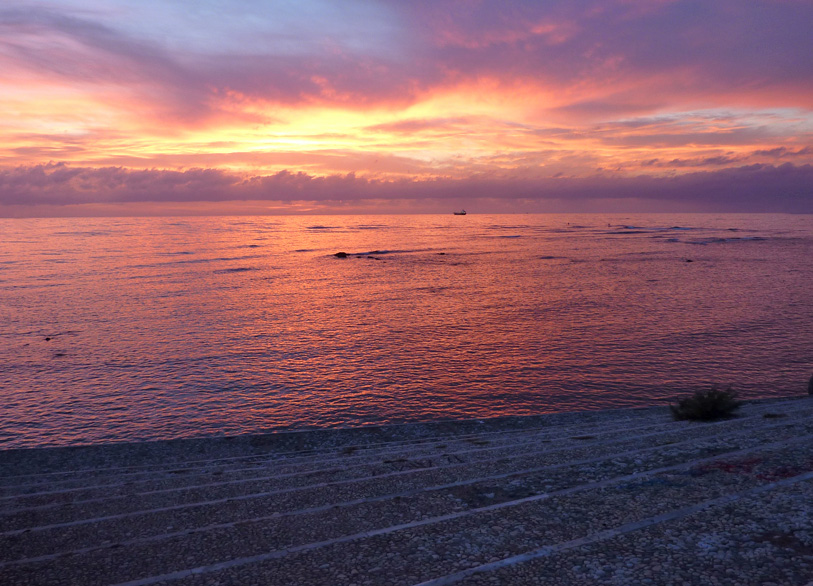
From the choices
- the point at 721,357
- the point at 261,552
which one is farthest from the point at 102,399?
the point at 721,357

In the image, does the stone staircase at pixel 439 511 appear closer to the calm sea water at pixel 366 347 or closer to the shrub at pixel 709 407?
the shrub at pixel 709 407

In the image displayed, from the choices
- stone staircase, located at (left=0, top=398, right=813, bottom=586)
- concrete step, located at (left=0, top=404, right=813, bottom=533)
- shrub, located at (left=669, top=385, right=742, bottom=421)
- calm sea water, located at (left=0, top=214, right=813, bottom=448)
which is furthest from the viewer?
calm sea water, located at (left=0, top=214, right=813, bottom=448)

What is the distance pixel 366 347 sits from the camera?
27.3 metres

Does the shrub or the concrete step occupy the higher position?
the shrub

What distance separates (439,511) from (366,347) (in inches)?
735

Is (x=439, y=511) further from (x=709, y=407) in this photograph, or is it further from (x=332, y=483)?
(x=709, y=407)

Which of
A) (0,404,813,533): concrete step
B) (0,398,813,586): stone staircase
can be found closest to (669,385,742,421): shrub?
(0,398,813,586): stone staircase

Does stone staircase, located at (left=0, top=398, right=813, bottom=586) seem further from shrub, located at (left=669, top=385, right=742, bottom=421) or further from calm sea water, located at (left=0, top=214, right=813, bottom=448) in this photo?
calm sea water, located at (left=0, top=214, right=813, bottom=448)

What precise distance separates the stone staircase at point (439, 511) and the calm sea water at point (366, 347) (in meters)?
4.73

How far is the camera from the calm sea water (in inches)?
731

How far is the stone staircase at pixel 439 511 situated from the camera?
274 inches

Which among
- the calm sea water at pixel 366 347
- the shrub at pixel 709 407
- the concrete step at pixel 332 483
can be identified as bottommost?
the calm sea water at pixel 366 347

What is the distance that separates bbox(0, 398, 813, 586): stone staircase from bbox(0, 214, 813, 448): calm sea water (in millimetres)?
4728

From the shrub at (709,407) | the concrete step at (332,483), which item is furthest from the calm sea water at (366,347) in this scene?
the concrete step at (332,483)
